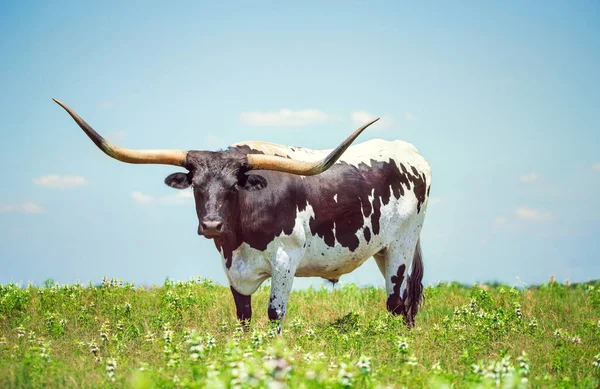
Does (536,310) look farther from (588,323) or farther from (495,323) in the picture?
(495,323)

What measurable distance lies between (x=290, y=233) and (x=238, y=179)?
115cm

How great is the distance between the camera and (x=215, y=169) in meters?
9.71

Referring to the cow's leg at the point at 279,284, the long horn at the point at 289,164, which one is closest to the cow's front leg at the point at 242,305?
the cow's leg at the point at 279,284

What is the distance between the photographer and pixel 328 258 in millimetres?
Result: 10961

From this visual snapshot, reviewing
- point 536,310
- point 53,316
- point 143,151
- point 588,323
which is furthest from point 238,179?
point 536,310

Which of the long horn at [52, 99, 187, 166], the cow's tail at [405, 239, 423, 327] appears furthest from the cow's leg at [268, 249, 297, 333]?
the cow's tail at [405, 239, 423, 327]

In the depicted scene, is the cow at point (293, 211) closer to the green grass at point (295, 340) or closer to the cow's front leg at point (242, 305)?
the cow's front leg at point (242, 305)

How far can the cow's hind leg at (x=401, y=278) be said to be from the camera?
40.0 feet

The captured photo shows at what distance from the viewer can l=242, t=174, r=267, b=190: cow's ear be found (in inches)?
389

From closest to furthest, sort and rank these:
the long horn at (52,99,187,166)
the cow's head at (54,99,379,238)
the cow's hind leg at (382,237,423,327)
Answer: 1. the cow's head at (54,99,379,238)
2. the long horn at (52,99,187,166)
3. the cow's hind leg at (382,237,423,327)

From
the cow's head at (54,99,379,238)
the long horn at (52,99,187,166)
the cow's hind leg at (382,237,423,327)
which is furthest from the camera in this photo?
the cow's hind leg at (382,237,423,327)

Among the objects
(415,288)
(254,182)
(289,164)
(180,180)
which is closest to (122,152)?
(180,180)

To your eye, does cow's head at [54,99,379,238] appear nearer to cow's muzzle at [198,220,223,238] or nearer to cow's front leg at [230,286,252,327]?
cow's muzzle at [198,220,223,238]

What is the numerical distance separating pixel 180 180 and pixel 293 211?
174 centimetres
